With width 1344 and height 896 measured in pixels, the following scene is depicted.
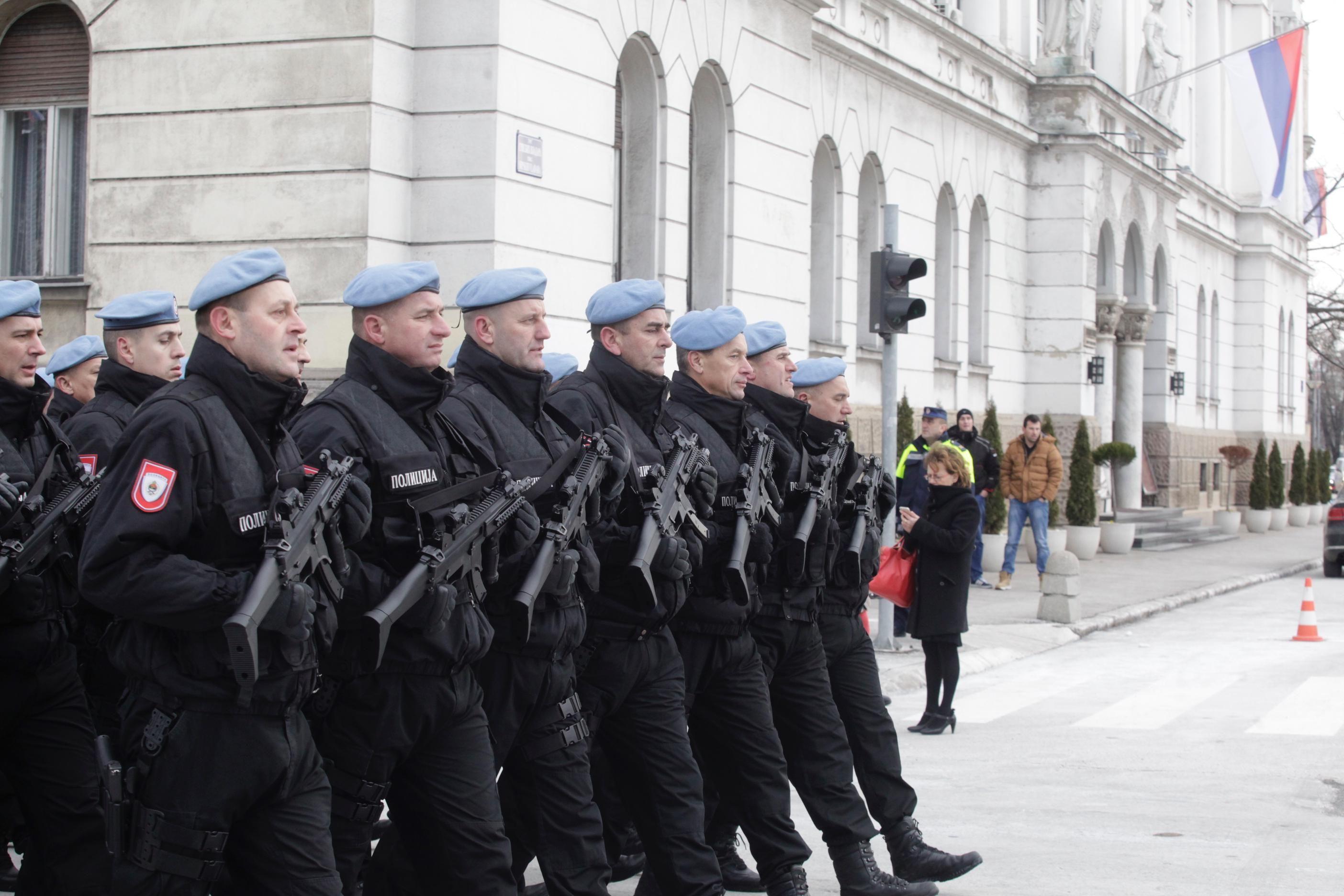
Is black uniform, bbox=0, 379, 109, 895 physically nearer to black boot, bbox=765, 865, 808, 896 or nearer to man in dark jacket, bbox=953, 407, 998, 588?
black boot, bbox=765, 865, 808, 896

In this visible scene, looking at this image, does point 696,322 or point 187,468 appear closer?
point 187,468

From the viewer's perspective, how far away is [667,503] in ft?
18.9

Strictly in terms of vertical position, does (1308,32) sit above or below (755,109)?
above

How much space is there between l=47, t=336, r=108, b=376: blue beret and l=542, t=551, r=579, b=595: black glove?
3.81 meters

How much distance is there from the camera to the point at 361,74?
1194 centimetres

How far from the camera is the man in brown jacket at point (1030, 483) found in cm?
1969

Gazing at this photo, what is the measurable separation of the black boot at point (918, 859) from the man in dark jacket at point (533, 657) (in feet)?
6.23

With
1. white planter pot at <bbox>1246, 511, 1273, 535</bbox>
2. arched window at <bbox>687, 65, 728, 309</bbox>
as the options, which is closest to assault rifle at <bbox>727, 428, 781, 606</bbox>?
arched window at <bbox>687, 65, 728, 309</bbox>

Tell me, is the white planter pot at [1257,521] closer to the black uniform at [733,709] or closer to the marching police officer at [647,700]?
the black uniform at [733,709]

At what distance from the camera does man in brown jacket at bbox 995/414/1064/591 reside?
775 inches

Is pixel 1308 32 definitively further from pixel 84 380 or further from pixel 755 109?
pixel 84 380

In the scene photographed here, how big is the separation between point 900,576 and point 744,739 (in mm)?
4030

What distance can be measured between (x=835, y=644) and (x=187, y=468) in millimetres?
3452

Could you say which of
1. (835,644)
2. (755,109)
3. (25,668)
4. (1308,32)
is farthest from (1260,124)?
(25,668)
